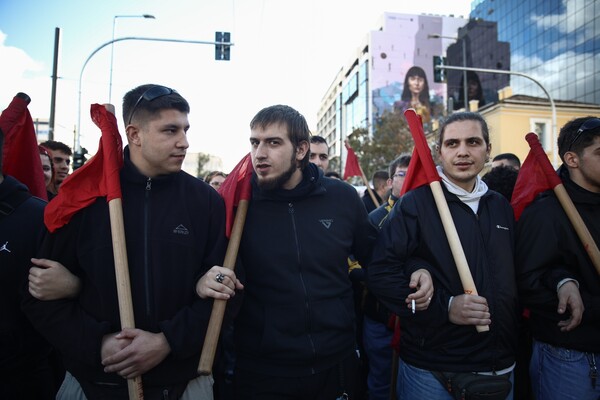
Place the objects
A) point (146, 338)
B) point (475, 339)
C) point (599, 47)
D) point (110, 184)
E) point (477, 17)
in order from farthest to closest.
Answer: point (477, 17), point (599, 47), point (475, 339), point (110, 184), point (146, 338)

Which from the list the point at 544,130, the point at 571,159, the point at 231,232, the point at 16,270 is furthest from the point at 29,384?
the point at 544,130

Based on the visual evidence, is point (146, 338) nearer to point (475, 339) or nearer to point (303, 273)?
point (303, 273)

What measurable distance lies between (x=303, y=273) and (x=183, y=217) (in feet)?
2.65

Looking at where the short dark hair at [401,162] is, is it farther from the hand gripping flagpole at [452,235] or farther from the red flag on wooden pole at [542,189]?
the hand gripping flagpole at [452,235]

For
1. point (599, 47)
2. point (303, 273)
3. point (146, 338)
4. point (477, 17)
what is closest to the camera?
point (146, 338)

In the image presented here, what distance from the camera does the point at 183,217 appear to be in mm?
2238

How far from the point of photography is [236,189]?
260cm

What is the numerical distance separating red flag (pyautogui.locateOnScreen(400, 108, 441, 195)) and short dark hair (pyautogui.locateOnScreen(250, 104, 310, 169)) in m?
0.75

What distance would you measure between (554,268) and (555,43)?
44.5 meters

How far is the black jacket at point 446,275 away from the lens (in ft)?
7.58

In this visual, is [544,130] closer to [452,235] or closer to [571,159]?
[571,159]

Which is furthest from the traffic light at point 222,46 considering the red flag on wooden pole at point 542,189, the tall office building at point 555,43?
the tall office building at point 555,43

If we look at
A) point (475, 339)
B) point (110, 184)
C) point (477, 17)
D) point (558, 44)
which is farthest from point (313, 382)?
point (477, 17)

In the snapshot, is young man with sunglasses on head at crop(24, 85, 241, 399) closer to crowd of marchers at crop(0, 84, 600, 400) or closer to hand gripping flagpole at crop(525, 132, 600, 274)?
crowd of marchers at crop(0, 84, 600, 400)
